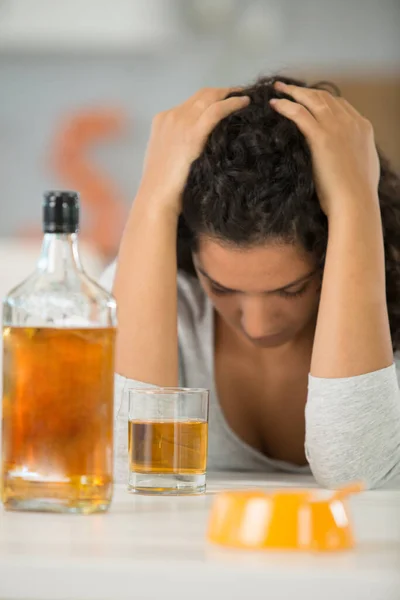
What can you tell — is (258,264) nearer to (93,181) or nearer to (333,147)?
(333,147)

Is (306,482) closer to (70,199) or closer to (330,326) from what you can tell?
(330,326)

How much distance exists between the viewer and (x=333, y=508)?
566 mm

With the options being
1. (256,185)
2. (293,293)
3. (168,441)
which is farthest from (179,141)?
(168,441)

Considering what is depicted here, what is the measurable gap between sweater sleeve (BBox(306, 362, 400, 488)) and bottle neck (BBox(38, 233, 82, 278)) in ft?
1.46

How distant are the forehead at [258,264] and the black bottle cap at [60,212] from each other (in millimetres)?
451

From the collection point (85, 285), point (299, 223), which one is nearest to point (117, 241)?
point (299, 223)

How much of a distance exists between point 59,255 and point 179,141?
492 mm

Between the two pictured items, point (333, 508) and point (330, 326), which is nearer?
point (333, 508)

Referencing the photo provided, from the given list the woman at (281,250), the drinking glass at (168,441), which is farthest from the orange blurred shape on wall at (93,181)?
the drinking glass at (168,441)

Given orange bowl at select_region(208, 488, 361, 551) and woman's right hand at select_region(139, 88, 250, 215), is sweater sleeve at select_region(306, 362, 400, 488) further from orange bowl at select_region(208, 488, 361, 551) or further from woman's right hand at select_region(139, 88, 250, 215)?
orange bowl at select_region(208, 488, 361, 551)

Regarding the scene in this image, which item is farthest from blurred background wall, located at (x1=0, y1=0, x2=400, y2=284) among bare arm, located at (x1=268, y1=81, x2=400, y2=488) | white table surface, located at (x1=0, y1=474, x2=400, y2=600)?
white table surface, located at (x1=0, y1=474, x2=400, y2=600)

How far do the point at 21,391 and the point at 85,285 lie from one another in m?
0.10

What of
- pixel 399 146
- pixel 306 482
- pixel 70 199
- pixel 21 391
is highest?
pixel 399 146

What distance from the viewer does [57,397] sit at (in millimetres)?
664
